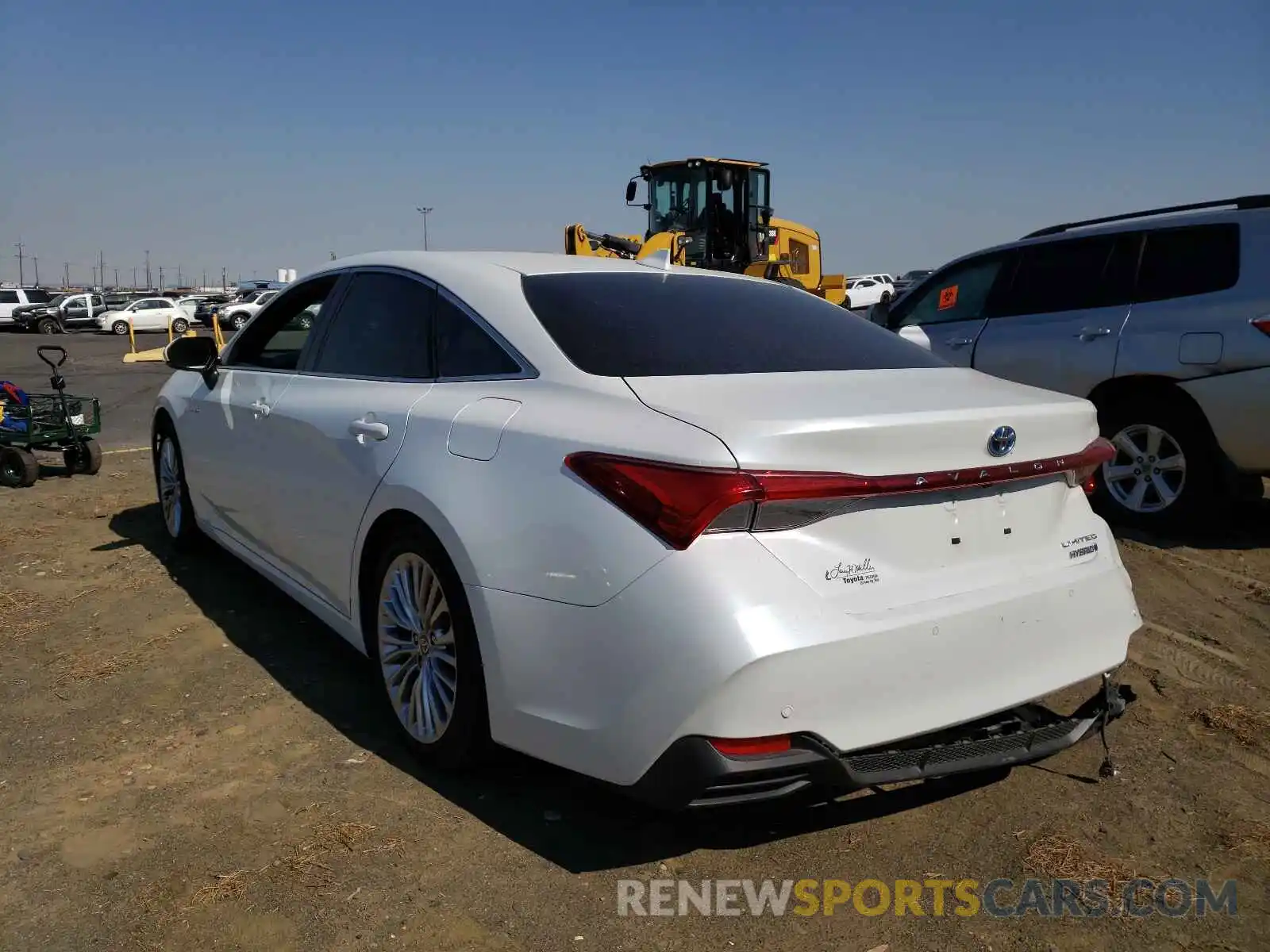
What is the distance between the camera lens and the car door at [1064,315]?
6.12 m

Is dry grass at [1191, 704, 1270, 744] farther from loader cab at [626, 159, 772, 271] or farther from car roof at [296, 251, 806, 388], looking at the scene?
loader cab at [626, 159, 772, 271]

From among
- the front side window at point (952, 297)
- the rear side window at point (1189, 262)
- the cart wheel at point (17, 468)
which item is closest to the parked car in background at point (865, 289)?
the front side window at point (952, 297)

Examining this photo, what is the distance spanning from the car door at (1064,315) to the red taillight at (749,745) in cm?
456

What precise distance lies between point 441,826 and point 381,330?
1739 mm

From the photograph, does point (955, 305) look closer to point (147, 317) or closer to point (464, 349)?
point (464, 349)

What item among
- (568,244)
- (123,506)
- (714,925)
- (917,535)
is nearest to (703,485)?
(917,535)

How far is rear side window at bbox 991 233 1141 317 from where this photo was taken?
621 centimetres

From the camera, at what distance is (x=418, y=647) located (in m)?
3.09

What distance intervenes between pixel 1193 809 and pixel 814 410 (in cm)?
169

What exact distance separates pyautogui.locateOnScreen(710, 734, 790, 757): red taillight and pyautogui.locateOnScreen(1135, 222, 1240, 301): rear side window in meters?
4.73

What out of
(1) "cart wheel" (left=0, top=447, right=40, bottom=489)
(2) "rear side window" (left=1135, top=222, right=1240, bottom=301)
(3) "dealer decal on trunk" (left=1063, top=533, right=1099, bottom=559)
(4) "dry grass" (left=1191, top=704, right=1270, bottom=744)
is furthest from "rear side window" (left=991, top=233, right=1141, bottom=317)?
(1) "cart wheel" (left=0, top=447, right=40, bottom=489)

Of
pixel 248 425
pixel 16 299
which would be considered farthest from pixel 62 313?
pixel 248 425

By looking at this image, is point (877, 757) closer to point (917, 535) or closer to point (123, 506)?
point (917, 535)

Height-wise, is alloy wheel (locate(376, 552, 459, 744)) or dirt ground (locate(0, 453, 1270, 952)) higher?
alloy wheel (locate(376, 552, 459, 744))
